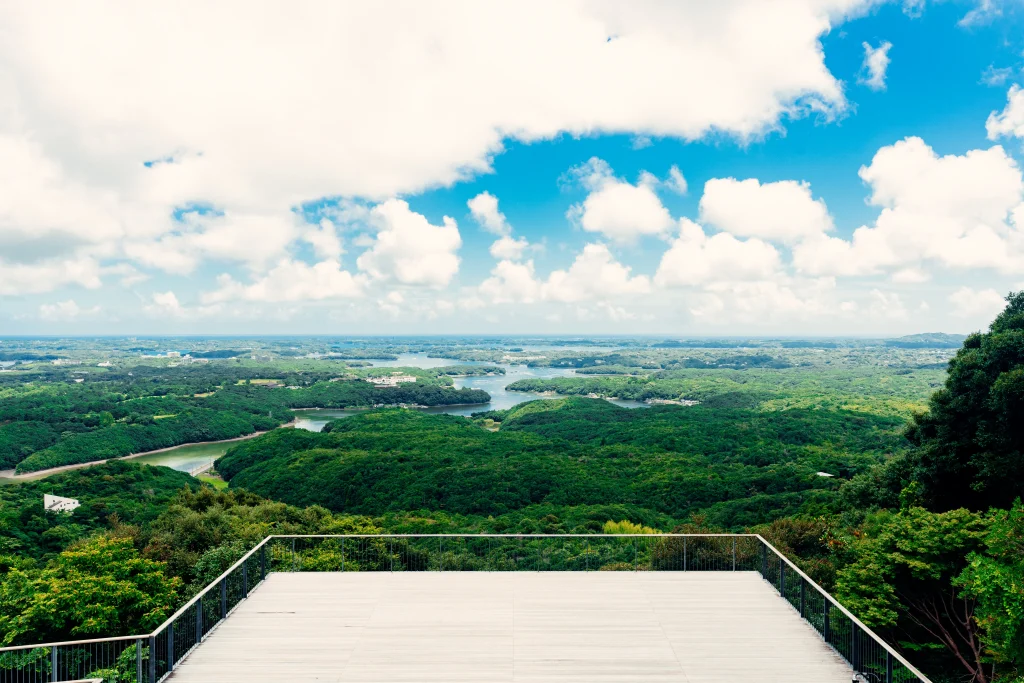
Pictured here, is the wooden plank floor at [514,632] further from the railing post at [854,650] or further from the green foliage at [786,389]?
the green foliage at [786,389]

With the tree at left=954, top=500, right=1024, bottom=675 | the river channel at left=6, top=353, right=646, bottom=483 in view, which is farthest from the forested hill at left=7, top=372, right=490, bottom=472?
the tree at left=954, top=500, right=1024, bottom=675

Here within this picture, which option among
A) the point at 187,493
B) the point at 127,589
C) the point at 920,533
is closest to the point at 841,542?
the point at 920,533

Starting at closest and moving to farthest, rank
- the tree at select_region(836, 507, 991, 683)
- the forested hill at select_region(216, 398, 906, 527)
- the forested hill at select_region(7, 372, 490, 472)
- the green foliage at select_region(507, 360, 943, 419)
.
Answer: the tree at select_region(836, 507, 991, 683) → the forested hill at select_region(216, 398, 906, 527) → the forested hill at select_region(7, 372, 490, 472) → the green foliage at select_region(507, 360, 943, 419)

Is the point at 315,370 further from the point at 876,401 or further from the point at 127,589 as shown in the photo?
the point at 127,589

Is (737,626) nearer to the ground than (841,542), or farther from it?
farther from it

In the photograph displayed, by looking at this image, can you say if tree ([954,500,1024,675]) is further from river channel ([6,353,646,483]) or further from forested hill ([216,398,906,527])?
river channel ([6,353,646,483])

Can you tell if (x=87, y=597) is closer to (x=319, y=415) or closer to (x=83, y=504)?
(x=83, y=504)

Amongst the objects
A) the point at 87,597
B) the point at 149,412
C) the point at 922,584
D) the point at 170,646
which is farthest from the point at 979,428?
the point at 149,412

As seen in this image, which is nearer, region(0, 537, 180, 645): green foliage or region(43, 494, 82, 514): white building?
region(0, 537, 180, 645): green foliage
